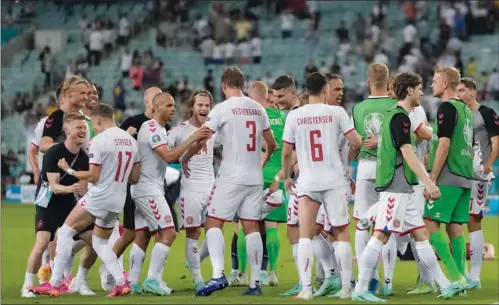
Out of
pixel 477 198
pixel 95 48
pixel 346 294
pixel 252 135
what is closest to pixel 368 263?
pixel 346 294

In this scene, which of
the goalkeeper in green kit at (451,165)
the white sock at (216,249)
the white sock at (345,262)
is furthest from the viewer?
the goalkeeper in green kit at (451,165)

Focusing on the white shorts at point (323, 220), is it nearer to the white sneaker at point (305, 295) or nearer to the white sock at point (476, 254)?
the white sneaker at point (305, 295)

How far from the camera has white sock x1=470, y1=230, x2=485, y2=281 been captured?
14.4 m

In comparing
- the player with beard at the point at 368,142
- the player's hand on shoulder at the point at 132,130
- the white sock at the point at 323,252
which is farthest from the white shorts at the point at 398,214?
the player's hand on shoulder at the point at 132,130

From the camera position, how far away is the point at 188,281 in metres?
15.4

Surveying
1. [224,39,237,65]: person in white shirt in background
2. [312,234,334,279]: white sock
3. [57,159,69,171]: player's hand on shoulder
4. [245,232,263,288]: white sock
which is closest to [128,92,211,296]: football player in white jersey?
[57,159,69,171]: player's hand on shoulder

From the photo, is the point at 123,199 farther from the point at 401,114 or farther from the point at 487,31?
the point at 487,31

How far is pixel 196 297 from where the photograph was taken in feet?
42.6

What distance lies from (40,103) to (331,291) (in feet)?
90.8

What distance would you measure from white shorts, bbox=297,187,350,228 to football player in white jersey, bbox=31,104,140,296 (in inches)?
78.3

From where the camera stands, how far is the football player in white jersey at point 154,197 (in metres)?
13.5

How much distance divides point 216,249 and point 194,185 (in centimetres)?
125

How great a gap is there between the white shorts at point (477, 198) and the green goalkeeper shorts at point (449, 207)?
2.43 ft

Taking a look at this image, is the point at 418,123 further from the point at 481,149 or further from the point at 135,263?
the point at 135,263
